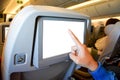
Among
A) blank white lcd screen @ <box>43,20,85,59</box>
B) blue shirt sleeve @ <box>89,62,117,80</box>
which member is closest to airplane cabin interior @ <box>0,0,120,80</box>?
blank white lcd screen @ <box>43,20,85,59</box>

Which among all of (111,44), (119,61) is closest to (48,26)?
(111,44)

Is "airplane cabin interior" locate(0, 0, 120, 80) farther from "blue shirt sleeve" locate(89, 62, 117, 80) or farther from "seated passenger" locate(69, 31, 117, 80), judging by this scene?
"blue shirt sleeve" locate(89, 62, 117, 80)

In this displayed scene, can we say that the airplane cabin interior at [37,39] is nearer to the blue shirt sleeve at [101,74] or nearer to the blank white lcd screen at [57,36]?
the blank white lcd screen at [57,36]

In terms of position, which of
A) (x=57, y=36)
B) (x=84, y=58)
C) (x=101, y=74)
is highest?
(x=57, y=36)

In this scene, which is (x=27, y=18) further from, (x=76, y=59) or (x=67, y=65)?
(x=67, y=65)

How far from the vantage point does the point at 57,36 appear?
88 centimetres

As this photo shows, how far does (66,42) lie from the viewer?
0.94 meters

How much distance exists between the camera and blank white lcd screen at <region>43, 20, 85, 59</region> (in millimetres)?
829

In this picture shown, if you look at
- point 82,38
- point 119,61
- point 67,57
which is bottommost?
point 119,61

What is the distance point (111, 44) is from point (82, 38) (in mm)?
681

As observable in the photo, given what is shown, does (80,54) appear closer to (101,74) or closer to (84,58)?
(84,58)

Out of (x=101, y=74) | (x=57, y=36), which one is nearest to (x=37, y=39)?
(x=57, y=36)

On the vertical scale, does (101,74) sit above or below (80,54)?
below

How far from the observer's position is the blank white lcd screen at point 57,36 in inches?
32.6
